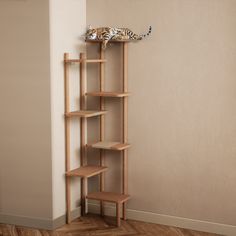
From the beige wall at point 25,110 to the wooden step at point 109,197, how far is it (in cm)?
47

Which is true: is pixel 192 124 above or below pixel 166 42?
below

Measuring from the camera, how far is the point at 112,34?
454cm

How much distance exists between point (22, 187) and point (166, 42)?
1.84 metres

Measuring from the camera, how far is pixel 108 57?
189 inches

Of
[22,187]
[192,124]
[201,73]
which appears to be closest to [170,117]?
[192,124]

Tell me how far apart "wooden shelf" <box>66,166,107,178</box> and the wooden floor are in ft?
1.59

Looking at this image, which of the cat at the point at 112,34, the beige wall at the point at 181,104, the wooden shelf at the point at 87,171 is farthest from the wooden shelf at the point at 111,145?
the cat at the point at 112,34

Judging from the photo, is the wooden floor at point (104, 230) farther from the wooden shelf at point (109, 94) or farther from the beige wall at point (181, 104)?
the wooden shelf at point (109, 94)

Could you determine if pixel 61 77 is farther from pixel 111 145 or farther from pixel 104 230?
pixel 104 230

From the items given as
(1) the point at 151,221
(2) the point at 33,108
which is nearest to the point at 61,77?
(2) the point at 33,108

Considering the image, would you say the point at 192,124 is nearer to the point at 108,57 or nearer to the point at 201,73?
the point at 201,73

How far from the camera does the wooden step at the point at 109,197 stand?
4606 mm

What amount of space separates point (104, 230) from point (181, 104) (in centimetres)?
133

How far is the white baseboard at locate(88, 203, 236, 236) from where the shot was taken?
4.38 meters
